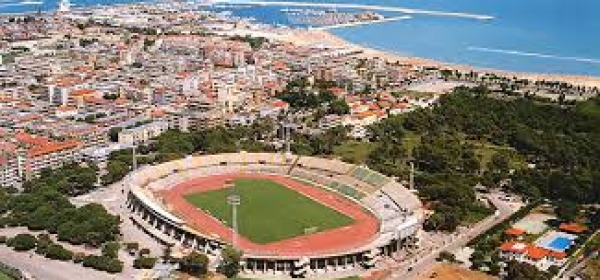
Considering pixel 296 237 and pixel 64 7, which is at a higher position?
pixel 64 7

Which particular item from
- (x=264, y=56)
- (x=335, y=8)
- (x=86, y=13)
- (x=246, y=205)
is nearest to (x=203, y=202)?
(x=246, y=205)

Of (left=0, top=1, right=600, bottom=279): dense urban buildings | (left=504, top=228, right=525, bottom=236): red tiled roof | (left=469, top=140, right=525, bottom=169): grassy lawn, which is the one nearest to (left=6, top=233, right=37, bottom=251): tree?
(left=0, top=1, right=600, bottom=279): dense urban buildings

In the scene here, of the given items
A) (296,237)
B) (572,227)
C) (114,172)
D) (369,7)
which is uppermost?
(369,7)

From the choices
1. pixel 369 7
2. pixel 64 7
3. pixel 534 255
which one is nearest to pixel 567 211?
pixel 534 255

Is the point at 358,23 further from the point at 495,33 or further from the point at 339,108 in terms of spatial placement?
the point at 339,108

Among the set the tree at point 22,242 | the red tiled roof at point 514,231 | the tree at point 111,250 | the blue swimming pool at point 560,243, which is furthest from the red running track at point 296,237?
the blue swimming pool at point 560,243

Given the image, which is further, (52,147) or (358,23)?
(358,23)
